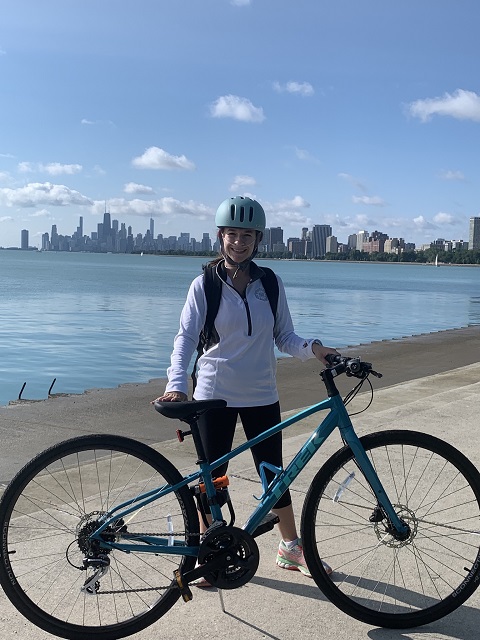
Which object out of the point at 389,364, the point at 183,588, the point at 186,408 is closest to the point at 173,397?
the point at 186,408

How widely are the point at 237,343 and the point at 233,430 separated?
45cm

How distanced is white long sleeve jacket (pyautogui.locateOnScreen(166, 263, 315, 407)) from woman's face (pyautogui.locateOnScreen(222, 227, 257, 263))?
0.39 feet

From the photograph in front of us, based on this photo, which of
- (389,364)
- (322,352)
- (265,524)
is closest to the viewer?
(265,524)

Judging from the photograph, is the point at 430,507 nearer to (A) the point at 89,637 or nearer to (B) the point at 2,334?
(A) the point at 89,637

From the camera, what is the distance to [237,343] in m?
3.71

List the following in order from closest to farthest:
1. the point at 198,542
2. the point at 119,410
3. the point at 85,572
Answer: the point at 198,542
the point at 85,572
the point at 119,410

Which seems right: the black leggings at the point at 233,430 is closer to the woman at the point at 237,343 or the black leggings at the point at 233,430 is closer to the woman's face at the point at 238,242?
the woman at the point at 237,343

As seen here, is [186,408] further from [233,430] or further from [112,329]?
[112,329]

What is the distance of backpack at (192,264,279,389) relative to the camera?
3.68 m

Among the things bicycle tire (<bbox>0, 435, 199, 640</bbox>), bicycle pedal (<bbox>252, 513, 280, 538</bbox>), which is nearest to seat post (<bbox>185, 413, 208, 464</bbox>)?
bicycle tire (<bbox>0, 435, 199, 640</bbox>)

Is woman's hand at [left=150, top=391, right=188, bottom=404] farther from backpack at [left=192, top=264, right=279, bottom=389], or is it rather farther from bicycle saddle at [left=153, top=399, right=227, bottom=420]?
backpack at [left=192, top=264, right=279, bottom=389]

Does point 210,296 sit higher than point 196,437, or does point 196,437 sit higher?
point 210,296

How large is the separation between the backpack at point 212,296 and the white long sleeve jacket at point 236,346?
2 centimetres

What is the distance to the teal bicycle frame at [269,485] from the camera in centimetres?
319
